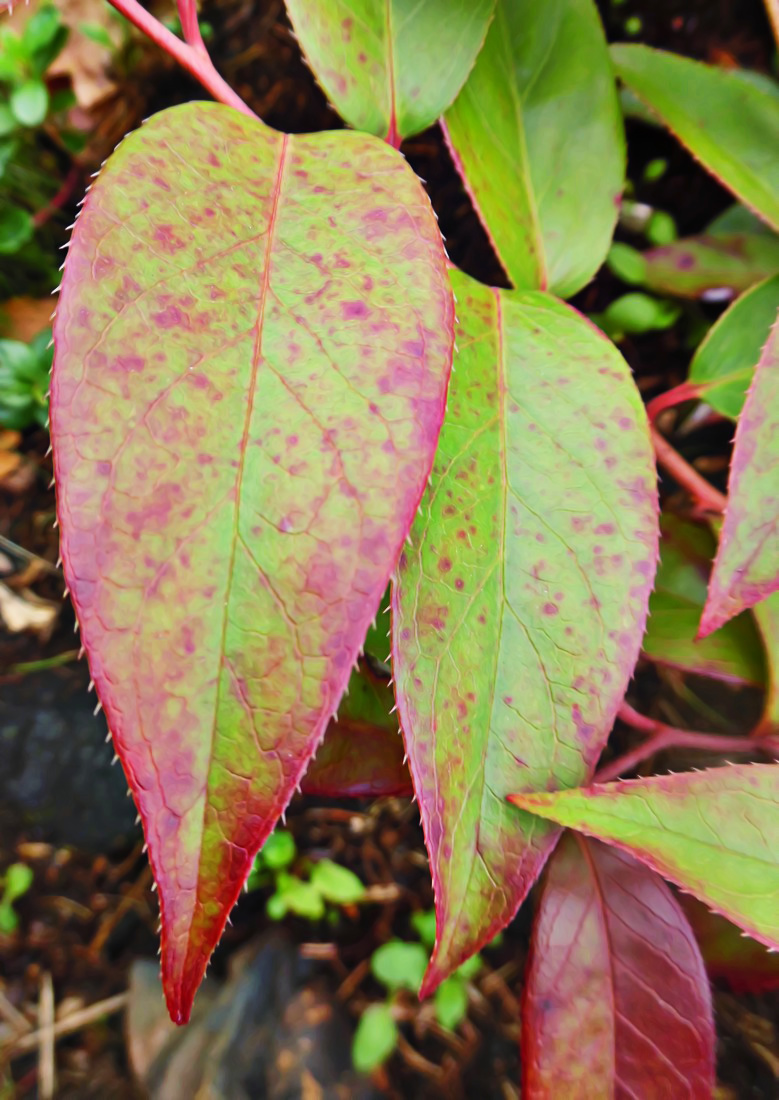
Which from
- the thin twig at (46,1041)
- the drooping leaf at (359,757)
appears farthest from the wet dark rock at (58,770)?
the drooping leaf at (359,757)

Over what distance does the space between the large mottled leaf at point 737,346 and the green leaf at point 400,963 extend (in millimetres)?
658

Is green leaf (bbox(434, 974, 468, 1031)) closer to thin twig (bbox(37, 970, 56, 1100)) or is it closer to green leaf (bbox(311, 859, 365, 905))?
green leaf (bbox(311, 859, 365, 905))

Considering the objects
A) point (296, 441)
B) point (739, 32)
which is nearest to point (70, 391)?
point (296, 441)

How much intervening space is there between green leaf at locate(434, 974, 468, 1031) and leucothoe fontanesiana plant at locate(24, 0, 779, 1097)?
33 cm

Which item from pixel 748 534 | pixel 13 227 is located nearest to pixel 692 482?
pixel 748 534

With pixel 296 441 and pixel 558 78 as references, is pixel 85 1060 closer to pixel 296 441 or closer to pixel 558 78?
pixel 296 441


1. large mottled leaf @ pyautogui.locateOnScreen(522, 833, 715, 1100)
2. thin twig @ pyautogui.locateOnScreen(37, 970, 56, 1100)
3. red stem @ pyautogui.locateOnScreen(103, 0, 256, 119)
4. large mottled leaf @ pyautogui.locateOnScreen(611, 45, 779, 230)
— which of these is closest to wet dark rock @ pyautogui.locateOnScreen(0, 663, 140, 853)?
thin twig @ pyautogui.locateOnScreen(37, 970, 56, 1100)

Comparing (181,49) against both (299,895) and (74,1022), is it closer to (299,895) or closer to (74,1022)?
(299,895)

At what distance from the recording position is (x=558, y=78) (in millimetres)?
610

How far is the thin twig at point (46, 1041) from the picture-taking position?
845 mm

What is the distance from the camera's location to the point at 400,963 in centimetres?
78

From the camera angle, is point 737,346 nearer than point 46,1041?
Yes

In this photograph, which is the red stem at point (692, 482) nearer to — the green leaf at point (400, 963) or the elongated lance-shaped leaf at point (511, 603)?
the elongated lance-shaped leaf at point (511, 603)

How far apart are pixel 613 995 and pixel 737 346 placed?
55 centimetres
